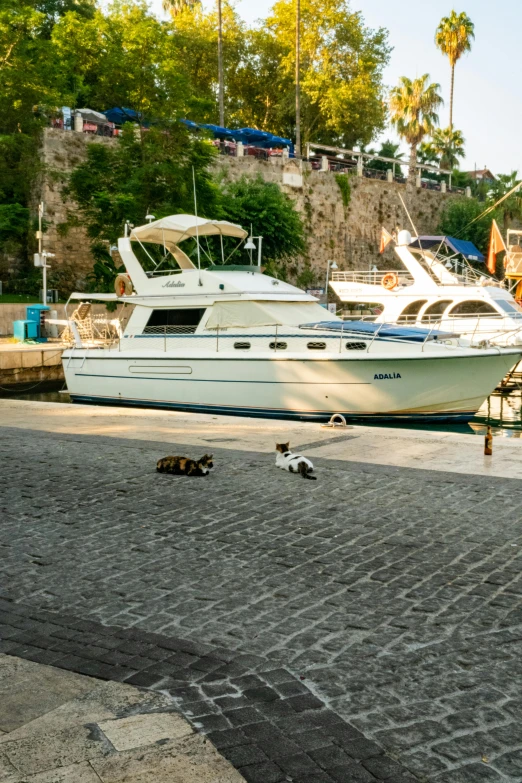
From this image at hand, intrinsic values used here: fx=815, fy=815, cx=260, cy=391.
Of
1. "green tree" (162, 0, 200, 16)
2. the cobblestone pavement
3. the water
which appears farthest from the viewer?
"green tree" (162, 0, 200, 16)

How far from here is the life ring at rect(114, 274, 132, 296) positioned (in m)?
17.1

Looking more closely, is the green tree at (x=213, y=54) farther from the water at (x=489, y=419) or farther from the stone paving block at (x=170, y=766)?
the stone paving block at (x=170, y=766)

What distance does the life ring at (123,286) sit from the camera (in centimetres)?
1714

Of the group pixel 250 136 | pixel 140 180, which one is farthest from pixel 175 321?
pixel 250 136

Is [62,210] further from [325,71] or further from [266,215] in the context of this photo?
[325,71]

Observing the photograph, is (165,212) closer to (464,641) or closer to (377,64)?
(464,641)

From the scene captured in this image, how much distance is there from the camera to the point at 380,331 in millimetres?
14531

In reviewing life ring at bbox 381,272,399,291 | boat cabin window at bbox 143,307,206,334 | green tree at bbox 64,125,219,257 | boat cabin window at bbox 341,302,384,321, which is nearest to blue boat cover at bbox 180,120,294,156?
green tree at bbox 64,125,219,257

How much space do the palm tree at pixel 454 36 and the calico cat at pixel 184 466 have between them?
179 feet

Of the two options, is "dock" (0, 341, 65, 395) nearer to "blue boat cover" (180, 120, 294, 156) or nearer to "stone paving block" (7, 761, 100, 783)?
"stone paving block" (7, 761, 100, 783)

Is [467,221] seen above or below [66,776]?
above

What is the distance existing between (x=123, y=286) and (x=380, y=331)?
19.0 feet

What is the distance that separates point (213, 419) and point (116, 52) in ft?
84.0

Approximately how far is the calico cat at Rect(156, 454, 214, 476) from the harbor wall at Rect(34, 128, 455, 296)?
26146 millimetres
